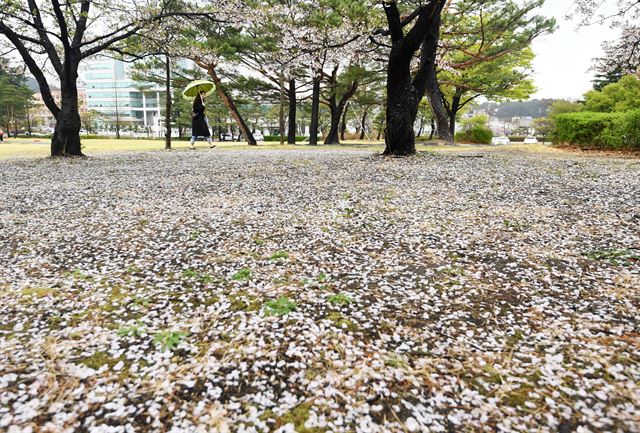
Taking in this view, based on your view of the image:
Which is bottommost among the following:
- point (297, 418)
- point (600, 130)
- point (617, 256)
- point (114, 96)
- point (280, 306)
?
point (297, 418)

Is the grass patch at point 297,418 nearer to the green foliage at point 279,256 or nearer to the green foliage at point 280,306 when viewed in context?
the green foliage at point 280,306

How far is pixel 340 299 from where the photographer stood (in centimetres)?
287

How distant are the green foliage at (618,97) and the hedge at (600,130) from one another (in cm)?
1106

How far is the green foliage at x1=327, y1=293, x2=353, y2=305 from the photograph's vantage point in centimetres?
283

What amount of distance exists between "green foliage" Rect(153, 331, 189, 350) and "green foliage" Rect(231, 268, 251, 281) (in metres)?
0.88

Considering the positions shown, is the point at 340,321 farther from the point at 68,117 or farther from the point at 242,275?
the point at 68,117

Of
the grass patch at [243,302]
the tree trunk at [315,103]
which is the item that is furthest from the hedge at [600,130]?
the grass patch at [243,302]

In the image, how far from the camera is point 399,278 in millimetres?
3283

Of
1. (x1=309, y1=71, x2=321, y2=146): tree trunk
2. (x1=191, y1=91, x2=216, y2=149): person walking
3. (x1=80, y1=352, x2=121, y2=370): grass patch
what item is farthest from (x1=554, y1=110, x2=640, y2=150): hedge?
(x1=80, y1=352, x2=121, y2=370): grass patch

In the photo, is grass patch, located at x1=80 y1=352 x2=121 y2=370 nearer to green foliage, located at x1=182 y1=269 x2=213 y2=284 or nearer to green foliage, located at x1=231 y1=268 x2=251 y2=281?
green foliage, located at x1=182 y1=269 x2=213 y2=284

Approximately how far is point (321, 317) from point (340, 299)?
0.93 ft

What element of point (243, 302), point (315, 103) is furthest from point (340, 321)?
point (315, 103)

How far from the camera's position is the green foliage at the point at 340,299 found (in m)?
2.83

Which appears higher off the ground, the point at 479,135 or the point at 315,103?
the point at 315,103
